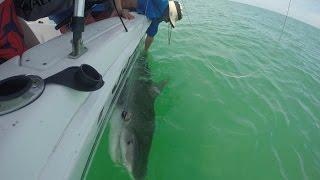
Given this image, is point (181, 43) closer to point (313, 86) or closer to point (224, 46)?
point (224, 46)

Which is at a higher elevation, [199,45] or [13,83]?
[13,83]

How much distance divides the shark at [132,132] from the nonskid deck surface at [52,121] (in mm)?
1125

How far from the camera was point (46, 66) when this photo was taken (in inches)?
79.5

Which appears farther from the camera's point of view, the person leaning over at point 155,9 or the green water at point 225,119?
the person leaning over at point 155,9

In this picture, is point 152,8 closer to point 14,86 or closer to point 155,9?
point 155,9

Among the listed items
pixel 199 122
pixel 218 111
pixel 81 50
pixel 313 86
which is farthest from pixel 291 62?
pixel 81 50

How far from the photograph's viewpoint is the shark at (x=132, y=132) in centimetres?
329

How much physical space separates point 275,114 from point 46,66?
5.45 meters

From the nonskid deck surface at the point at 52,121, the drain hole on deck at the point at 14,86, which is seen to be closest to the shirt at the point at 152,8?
the nonskid deck surface at the point at 52,121

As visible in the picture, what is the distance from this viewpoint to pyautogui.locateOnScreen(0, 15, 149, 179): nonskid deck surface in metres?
1.41

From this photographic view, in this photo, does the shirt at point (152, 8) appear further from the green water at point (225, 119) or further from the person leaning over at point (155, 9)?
the green water at point (225, 119)

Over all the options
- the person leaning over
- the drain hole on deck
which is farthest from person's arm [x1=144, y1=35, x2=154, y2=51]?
the drain hole on deck

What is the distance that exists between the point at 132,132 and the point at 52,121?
6.37 feet

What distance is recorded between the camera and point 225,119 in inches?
218
